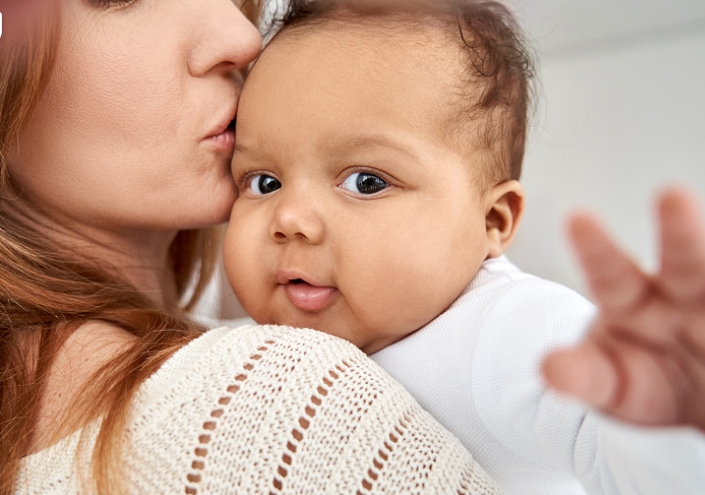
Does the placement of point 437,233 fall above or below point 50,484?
above

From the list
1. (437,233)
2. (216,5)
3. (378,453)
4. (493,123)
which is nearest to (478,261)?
(437,233)

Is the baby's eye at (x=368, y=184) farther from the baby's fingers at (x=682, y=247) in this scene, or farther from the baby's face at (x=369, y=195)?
the baby's fingers at (x=682, y=247)

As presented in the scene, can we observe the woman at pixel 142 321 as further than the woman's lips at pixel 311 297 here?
No

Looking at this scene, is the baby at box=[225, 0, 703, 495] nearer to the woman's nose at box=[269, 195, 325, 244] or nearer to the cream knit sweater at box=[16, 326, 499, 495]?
the woman's nose at box=[269, 195, 325, 244]

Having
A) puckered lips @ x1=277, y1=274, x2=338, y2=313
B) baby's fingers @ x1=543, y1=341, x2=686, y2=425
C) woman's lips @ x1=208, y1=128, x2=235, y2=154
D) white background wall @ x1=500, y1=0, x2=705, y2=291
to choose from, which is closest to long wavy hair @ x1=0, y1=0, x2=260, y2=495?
puckered lips @ x1=277, y1=274, x2=338, y2=313

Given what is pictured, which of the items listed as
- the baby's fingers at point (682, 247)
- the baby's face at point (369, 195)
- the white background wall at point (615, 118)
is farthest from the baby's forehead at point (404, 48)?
the white background wall at point (615, 118)

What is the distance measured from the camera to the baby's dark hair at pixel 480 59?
0.98 m

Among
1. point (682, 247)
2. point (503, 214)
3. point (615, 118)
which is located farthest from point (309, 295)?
point (615, 118)

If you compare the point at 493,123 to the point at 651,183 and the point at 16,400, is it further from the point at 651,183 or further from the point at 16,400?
the point at 651,183

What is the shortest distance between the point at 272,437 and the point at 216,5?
2.44 feet

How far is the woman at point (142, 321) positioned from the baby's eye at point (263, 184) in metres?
0.09

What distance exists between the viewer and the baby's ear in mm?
1030

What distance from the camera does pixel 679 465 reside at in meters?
0.59

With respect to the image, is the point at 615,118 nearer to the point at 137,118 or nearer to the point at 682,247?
the point at 137,118
